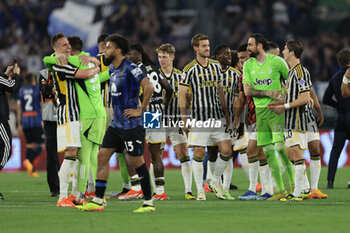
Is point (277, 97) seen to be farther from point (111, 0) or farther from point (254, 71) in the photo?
point (111, 0)

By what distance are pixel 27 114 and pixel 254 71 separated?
31.0ft

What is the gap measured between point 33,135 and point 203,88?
8.82 m

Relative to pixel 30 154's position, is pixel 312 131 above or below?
above

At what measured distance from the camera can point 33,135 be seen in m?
18.9

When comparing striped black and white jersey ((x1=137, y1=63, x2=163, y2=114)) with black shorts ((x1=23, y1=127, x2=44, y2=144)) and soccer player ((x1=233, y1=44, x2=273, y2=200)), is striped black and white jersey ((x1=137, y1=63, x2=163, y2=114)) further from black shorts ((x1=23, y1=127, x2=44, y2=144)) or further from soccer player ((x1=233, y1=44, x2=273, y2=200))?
black shorts ((x1=23, y1=127, x2=44, y2=144))

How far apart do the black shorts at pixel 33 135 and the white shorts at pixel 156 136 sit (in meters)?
7.77

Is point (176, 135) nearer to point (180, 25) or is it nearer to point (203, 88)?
point (203, 88)

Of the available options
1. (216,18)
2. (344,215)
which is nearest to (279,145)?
(344,215)

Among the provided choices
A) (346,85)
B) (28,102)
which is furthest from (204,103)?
(28,102)

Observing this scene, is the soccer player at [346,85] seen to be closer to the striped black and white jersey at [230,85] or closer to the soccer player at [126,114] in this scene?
the striped black and white jersey at [230,85]

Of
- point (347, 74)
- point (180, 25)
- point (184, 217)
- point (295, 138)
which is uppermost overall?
point (180, 25)

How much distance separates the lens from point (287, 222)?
26.0 ft

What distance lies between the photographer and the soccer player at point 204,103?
11188mm

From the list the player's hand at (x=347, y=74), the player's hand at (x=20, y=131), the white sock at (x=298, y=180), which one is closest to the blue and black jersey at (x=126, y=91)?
the white sock at (x=298, y=180)
